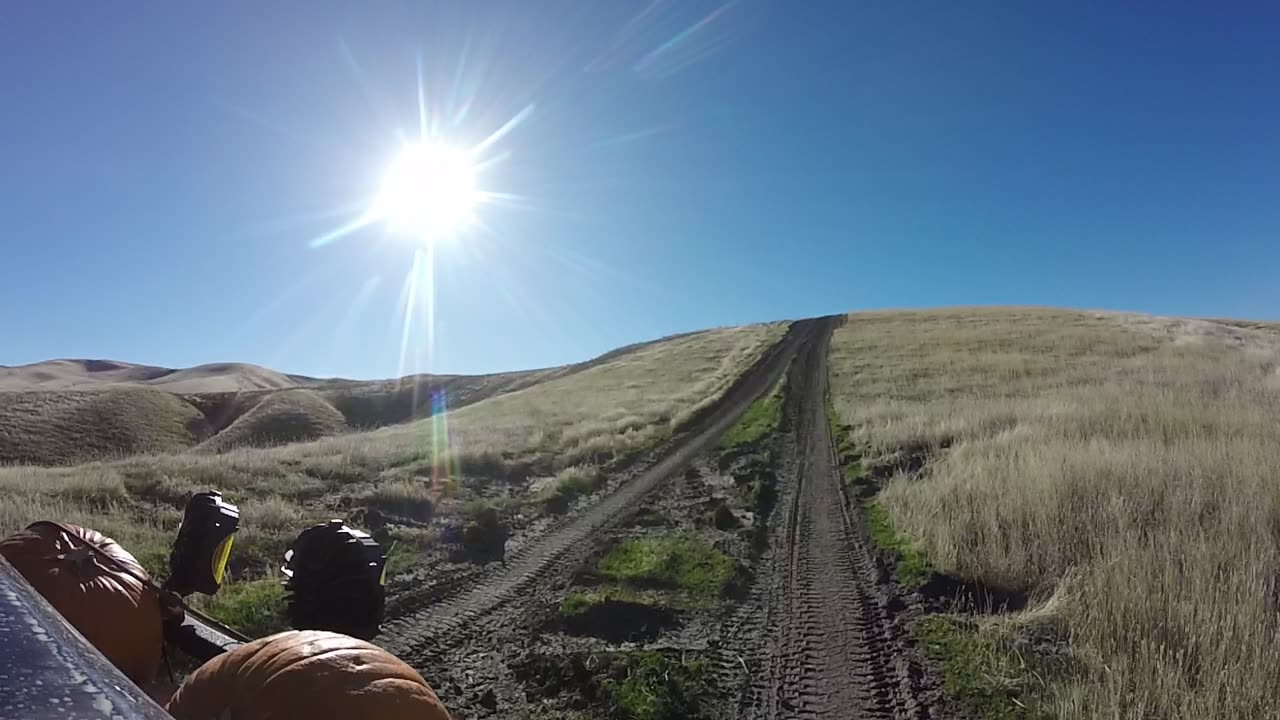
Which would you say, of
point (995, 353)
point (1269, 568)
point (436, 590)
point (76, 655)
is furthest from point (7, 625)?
point (995, 353)

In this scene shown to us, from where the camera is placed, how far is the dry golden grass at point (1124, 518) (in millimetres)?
4406

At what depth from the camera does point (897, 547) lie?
26.9 feet

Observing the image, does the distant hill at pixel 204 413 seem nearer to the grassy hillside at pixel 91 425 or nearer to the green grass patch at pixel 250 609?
the grassy hillside at pixel 91 425

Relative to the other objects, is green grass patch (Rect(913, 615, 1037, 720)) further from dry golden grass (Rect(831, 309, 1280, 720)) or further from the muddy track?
the muddy track

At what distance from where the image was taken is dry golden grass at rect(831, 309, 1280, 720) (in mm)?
4406

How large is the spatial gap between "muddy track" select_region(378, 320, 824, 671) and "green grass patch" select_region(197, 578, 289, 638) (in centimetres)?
100

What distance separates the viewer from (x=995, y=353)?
32.5 meters

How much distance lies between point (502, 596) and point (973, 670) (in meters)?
4.52

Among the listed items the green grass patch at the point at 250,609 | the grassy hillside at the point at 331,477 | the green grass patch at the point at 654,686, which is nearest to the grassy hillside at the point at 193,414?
the grassy hillside at the point at 331,477

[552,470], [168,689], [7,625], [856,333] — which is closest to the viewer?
[7,625]

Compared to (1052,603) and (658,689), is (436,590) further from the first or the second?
(1052,603)

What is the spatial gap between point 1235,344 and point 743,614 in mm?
38323

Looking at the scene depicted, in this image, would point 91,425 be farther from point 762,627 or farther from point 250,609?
point 762,627

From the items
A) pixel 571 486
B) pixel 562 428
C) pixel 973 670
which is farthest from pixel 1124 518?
pixel 562 428
